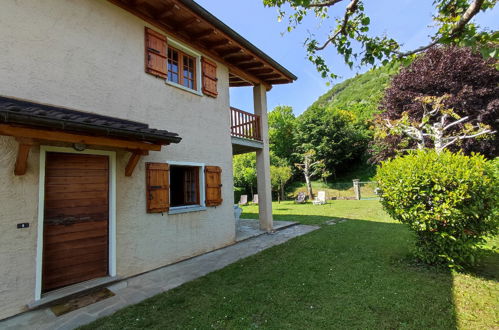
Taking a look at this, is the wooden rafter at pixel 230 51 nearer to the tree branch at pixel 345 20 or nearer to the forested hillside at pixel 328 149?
the tree branch at pixel 345 20

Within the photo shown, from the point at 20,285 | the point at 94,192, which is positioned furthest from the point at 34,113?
the point at 20,285

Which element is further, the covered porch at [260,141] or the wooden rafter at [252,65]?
the covered porch at [260,141]

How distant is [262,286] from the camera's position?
4012mm

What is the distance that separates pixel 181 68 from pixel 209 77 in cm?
85

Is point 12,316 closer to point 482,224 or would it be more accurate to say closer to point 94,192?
point 94,192

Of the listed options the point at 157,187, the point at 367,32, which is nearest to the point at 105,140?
the point at 157,187

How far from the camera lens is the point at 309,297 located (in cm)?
356

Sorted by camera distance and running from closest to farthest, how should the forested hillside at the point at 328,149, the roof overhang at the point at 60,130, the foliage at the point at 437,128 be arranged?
the roof overhang at the point at 60,130 → the foliage at the point at 437,128 → the forested hillside at the point at 328,149

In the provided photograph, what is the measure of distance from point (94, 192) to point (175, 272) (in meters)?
2.29

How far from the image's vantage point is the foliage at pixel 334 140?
2638cm

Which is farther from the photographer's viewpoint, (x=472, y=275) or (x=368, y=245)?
(x=368, y=245)

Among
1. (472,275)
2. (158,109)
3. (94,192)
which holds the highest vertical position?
(158,109)

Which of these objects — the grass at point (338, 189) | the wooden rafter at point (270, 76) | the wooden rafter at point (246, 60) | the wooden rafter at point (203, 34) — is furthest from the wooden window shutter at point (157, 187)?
the grass at point (338, 189)

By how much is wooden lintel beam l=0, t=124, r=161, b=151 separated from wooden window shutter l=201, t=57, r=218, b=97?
9.64ft
